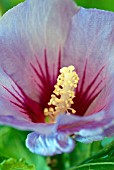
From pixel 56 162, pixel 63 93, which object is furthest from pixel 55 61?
pixel 56 162

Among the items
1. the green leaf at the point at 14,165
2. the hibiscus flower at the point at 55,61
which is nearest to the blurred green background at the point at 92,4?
the hibiscus flower at the point at 55,61

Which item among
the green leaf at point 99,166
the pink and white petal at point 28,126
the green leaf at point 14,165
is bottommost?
the green leaf at point 99,166

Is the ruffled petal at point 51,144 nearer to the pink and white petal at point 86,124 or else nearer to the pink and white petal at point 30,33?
the pink and white petal at point 86,124

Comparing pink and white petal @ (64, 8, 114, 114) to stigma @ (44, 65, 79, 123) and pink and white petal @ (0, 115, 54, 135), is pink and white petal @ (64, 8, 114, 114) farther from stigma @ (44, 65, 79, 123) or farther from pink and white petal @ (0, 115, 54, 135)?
pink and white petal @ (0, 115, 54, 135)

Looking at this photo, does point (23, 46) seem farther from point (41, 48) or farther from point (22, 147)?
point (22, 147)

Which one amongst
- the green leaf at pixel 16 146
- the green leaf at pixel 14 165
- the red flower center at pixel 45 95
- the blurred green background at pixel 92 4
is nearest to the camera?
the green leaf at pixel 14 165

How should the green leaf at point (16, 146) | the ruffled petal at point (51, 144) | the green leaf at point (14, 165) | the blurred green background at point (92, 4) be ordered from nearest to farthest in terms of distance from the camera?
the ruffled petal at point (51, 144) → the green leaf at point (14, 165) → the green leaf at point (16, 146) → the blurred green background at point (92, 4)

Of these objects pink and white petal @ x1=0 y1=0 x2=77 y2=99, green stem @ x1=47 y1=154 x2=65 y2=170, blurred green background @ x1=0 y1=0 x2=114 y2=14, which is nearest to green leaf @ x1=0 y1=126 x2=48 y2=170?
green stem @ x1=47 y1=154 x2=65 y2=170
